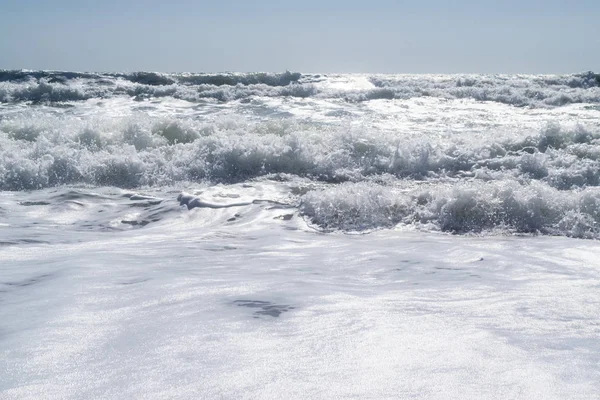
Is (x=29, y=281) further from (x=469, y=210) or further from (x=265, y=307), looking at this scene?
(x=469, y=210)

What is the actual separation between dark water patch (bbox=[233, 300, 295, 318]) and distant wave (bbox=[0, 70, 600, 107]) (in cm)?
1525

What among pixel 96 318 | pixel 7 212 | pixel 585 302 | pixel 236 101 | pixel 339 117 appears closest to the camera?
pixel 96 318

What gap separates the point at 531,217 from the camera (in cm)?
593

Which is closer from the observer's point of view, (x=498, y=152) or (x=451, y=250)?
(x=451, y=250)

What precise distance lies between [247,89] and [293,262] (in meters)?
16.4

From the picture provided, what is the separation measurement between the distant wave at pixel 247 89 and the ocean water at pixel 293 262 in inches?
302

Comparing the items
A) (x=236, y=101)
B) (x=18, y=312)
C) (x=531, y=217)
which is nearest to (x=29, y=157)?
(x=18, y=312)

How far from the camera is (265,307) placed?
10.3ft

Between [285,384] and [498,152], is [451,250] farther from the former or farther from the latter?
[498,152]

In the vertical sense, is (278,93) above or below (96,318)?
above

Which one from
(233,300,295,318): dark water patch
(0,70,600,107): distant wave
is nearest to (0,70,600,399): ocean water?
(233,300,295,318): dark water patch

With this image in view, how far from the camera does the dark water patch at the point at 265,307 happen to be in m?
3.03

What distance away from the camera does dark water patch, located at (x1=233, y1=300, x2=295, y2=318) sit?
3.03 metres

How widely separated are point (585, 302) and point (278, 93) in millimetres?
17104
